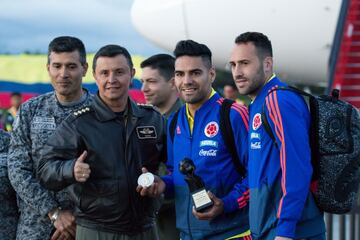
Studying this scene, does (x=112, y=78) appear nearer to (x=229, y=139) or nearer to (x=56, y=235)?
(x=229, y=139)

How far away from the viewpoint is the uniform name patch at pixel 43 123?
4.34m

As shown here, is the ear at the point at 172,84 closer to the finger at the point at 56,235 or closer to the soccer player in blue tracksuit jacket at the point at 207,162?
the soccer player in blue tracksuit jacket at the point at 207,162

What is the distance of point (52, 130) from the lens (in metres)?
4.34

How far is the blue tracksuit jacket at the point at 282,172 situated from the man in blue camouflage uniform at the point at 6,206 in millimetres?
1781

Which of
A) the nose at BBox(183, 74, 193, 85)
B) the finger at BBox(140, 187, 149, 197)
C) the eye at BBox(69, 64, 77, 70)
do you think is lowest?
the finger at BBox(140, 187, 149, 197)

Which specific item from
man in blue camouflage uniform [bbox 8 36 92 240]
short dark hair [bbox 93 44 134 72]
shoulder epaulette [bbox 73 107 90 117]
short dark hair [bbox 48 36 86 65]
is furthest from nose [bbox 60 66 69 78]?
shoulder epaulette [bbox 73 107 90 117]

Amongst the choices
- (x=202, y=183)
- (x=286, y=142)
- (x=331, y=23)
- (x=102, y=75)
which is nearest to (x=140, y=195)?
(x=202, y=183)

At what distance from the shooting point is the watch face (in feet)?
12.6

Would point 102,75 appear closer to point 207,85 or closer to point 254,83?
point 207,85

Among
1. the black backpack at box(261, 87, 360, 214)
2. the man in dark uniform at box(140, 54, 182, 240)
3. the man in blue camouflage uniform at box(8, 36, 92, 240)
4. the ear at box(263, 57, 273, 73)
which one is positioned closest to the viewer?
the black backpack at box(261, 87, 360, 214)

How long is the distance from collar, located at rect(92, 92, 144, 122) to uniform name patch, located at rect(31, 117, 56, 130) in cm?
41

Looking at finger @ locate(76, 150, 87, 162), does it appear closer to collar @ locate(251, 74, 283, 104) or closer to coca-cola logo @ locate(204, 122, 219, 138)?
coca-cola logo @ locate(204, 122, 219, 138)

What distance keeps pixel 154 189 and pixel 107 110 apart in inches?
22.1

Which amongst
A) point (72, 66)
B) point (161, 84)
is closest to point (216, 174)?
point (72, 66)
